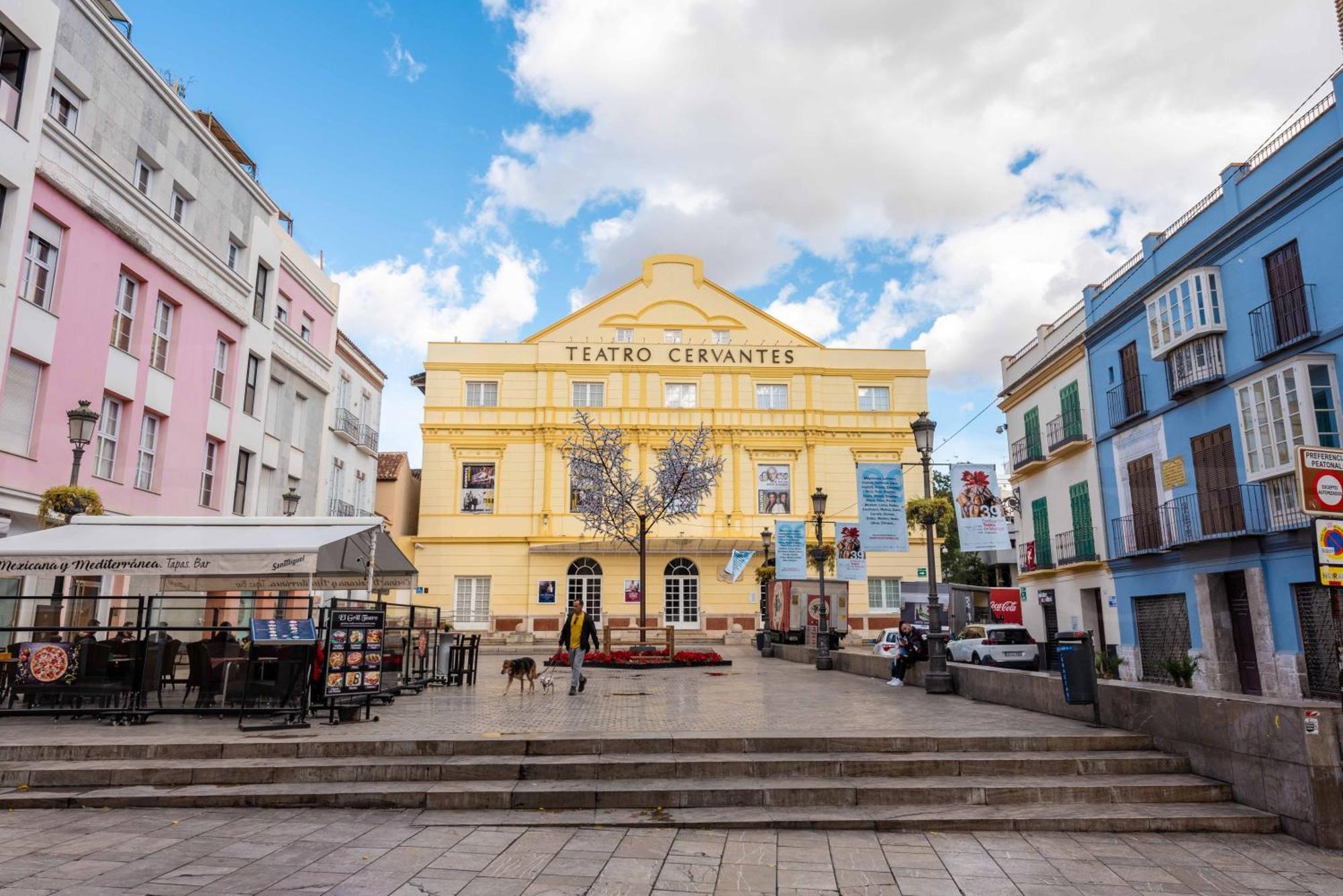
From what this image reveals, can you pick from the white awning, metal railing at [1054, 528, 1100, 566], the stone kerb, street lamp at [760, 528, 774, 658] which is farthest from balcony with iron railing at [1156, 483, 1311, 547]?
the white awning

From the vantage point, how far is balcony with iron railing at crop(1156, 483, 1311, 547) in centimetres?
1603

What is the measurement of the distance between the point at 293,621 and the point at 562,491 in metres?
28.6

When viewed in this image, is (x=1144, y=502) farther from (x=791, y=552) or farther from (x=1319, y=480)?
(x=1319, y=480)

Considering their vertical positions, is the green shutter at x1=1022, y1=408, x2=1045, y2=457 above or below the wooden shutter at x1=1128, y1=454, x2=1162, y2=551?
above

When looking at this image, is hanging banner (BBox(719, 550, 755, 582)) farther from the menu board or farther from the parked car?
the menu board

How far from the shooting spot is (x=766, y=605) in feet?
122

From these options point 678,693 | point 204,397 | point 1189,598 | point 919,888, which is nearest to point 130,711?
point 678,693

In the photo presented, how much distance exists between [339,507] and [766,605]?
1851 centimetres

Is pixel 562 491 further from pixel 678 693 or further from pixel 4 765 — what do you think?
pixel 4 765

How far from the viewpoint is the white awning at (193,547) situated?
34.7ft

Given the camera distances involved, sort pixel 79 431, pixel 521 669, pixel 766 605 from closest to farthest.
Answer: pixel 79 431 → pixel 521 669 → pixel 766 605

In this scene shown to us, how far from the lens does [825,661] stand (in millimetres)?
21031

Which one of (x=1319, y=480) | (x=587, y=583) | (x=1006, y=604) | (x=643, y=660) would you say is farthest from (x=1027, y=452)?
(x=1319, y=480)

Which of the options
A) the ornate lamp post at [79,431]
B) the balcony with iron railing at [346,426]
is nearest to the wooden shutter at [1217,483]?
the ornate lamp post at [79,431]
